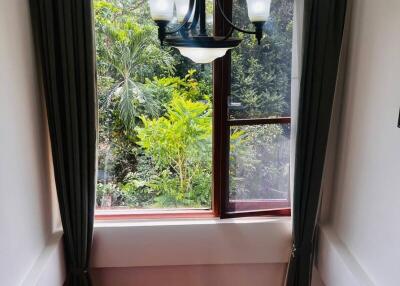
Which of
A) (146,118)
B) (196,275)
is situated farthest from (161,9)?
(196,275)

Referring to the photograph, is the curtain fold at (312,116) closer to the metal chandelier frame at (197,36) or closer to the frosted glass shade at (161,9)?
the metal chandelier frame at (197,36)

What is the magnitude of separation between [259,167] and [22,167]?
53.8 inches

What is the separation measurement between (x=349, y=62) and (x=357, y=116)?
0.32 metres

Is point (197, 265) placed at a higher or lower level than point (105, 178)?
lower

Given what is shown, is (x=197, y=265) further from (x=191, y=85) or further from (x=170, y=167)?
(x=191, y=85)

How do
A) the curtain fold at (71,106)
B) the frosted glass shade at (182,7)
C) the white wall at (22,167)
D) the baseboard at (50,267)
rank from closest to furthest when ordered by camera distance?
the frosted glass shade at (182,7) → the white wall at (22,167) → the baseboard at (50,267) → the curtain fold at (71,106)

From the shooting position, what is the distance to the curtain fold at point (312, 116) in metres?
2.08

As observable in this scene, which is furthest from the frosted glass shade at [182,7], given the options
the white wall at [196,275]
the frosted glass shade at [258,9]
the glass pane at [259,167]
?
the white wall at [196,275]

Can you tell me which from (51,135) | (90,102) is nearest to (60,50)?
(90,102)

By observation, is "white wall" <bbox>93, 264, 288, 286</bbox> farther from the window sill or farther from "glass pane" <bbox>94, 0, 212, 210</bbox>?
"glass pane" <bbox>94, 0, 212, 210</bbox>

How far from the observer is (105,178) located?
8.05 feet

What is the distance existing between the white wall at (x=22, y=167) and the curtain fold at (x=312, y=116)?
1.44m

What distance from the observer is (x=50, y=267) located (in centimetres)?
207

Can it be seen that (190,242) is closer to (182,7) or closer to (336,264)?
(336,264)
